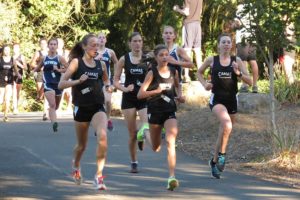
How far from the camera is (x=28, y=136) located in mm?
14836

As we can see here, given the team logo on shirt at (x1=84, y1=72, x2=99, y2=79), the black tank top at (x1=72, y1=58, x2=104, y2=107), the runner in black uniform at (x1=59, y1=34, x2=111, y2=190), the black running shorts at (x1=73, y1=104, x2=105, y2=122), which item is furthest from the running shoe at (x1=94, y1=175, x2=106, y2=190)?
the team logo on shirt at (x1=84, y1=72, x2=99, y2=79)

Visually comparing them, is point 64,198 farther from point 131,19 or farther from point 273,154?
point 131,19

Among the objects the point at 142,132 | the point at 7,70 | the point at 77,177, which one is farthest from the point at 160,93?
the point at 7,70

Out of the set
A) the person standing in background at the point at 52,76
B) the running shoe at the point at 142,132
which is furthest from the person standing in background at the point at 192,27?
the running shoe at the point at 142,132

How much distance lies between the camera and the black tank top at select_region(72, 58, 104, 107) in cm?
948

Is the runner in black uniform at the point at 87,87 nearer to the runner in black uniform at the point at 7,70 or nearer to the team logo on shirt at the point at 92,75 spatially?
the team logo on shirt at the point at 92,75

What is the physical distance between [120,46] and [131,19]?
2.00 m

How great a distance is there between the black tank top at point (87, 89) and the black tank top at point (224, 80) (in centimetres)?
177

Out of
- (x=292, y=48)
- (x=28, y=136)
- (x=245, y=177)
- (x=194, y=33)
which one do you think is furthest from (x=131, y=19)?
(x=245, y=177)

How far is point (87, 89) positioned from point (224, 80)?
6.64 ft

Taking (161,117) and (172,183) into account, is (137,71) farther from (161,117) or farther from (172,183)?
(172,183)

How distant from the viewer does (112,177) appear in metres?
10.5

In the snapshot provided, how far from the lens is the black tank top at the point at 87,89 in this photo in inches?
373

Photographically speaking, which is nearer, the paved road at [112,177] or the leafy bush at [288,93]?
the paved road at [112,177]
